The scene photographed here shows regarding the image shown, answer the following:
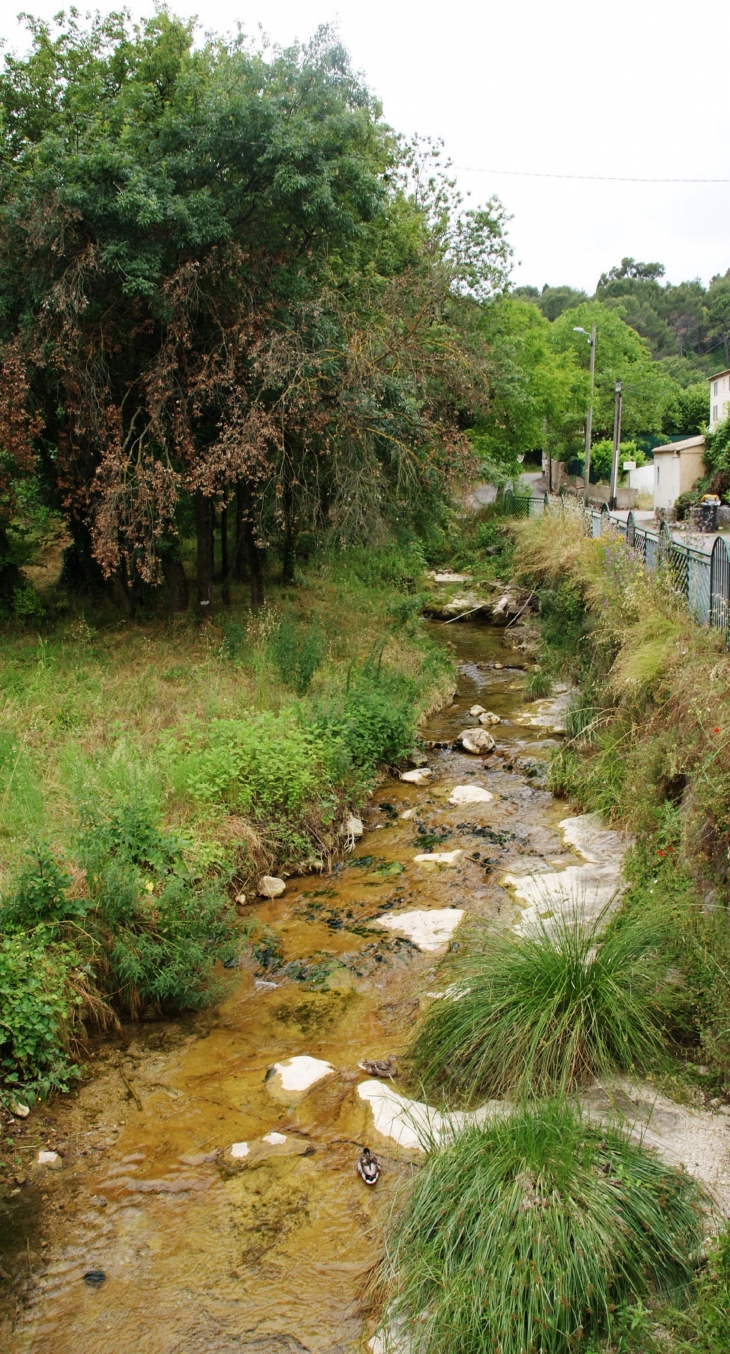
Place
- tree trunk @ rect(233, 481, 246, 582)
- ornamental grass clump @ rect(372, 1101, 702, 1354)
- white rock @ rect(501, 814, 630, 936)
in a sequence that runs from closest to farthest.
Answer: ornamental grass clump @ rect(372, 1101, 702, 1354), white rock @ rect(501, 814, 630, 936), tree trunk @ rect(233, 481, 246, 582)

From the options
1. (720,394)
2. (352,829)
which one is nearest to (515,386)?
(352,829)

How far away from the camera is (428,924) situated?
673 cm

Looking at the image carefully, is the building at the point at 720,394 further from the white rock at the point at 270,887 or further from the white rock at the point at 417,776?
the white rock at the point at 270,887

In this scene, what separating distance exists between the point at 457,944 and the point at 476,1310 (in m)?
3.28

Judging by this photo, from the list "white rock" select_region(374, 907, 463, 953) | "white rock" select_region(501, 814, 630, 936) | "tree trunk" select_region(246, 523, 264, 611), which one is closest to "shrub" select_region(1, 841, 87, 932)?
"white rock" select_region(374, 907, 463, 953)

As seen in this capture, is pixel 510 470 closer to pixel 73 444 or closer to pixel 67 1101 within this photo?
pixel 73 444

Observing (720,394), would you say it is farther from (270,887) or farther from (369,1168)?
(369,1168)

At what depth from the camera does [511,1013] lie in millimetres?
4629

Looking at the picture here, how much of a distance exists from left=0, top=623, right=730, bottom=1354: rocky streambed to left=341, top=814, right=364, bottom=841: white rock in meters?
0.78

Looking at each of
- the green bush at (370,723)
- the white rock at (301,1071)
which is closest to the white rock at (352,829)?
the green bush at (370,723)

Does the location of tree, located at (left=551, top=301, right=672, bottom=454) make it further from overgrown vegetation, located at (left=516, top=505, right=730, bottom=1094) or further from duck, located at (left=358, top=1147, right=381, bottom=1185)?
duck, located at (left=358, top=1147, right=381, bottom=1185)

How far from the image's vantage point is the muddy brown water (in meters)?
3.57

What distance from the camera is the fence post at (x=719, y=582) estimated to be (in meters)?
8.05

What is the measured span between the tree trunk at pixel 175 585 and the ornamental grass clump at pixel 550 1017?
32.6 feet
